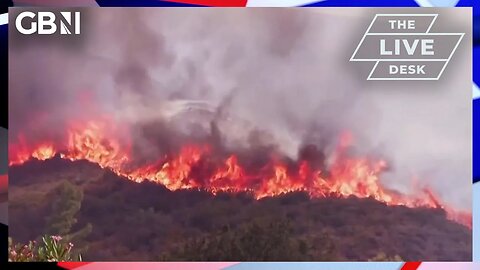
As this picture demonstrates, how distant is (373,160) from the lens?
3178mm

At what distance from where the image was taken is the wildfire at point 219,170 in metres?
3.19

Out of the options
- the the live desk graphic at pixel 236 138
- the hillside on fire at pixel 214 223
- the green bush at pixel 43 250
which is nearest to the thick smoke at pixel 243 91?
the the live desk graphic at pixel 236 138

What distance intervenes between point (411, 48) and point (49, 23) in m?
2.05

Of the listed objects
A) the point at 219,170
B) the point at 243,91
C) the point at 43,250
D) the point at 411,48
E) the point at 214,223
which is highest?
the point at 411,48

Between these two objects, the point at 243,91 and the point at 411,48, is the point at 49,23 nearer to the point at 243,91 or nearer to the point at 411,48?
the point at 243,91

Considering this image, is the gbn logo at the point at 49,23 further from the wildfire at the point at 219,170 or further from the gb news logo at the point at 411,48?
the gb news logo at the point at 411,48

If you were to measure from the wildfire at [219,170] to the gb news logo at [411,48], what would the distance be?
0.48 metres

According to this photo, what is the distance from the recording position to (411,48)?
3.17m

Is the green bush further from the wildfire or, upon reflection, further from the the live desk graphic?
the wildfire

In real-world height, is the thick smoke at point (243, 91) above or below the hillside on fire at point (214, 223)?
above

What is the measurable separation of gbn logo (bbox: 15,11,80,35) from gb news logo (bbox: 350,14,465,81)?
168cm

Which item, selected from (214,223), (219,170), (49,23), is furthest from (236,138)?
(49,23)

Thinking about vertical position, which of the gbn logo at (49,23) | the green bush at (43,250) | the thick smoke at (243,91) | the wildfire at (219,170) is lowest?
the green bush at (43,250)

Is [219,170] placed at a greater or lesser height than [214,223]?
greater
